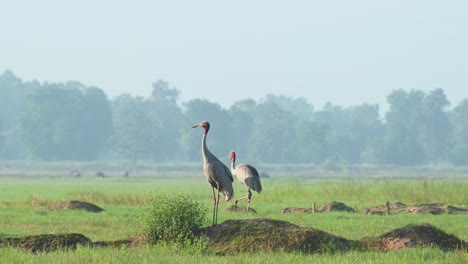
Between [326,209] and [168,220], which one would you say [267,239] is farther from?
[326,209]

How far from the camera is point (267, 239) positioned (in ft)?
64.5

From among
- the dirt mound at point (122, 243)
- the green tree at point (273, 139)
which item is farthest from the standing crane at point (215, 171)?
the green tree at point (273, 139)

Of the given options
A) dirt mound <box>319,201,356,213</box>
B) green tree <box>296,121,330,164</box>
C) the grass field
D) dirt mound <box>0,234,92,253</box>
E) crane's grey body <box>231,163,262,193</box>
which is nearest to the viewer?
the grass field

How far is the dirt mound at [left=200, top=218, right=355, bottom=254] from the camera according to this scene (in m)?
19.3

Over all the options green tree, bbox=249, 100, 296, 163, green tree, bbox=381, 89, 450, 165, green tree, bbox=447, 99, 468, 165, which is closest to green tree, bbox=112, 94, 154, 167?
green tree, bbox=249, 100, 296, 163

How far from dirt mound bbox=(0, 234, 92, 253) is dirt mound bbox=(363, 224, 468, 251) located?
595 centimetres

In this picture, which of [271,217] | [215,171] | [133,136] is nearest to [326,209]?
[271,217]

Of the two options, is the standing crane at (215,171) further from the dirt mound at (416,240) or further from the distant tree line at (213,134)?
the distant tree line at (213,134)

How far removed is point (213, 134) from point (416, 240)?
12468cm

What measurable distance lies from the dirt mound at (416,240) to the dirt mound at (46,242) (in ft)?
19.5

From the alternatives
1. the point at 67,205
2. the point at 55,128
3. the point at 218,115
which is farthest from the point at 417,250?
the point at 218,115

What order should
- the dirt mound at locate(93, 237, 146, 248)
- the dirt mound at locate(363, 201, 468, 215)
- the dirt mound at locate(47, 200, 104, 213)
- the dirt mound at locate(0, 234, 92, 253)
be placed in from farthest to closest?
the dirt mound at locate(363, 201, 468, 215), the dirt mound at locate(47, 200, 104, 213), the dirt mound at locate(93, 237, 146, 248), the dirt mound at locate(0, 234, 92, 253)

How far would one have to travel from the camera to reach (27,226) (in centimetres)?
2709

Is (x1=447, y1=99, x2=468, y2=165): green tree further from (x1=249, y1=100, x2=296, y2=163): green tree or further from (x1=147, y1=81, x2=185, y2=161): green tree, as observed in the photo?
(x1=147, y1=81, x2=185, y2=161): green tree
